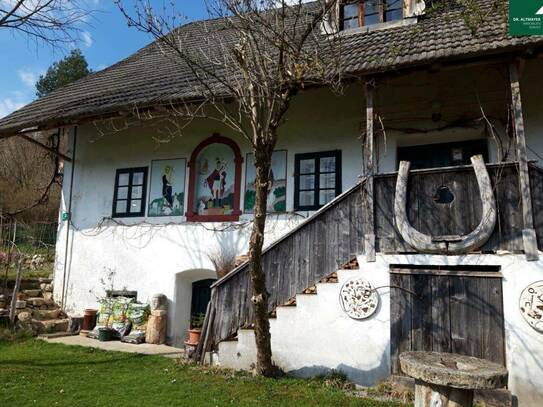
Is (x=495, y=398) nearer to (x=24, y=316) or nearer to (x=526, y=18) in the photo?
(x=526, y=18)

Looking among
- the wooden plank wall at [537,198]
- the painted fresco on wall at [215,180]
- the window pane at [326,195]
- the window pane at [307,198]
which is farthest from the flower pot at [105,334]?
the wooden plank wall at [537,198]

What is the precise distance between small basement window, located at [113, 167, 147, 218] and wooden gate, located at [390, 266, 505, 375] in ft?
22.3

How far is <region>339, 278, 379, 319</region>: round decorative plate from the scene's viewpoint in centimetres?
620

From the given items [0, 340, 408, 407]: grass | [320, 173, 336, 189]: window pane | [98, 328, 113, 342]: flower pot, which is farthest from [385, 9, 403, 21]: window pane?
[98, 328, 113, 342]: flower pot

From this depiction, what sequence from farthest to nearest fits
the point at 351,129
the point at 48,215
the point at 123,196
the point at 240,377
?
the point at 48,215 → the point at 123,196 → the point at 351,129 → the point at 240,377

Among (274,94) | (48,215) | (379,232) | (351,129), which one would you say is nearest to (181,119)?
(351,129)

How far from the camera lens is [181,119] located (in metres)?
10.5

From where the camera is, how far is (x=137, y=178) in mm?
11039

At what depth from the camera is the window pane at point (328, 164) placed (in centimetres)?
902

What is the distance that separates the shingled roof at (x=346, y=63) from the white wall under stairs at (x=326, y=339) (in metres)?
3.27

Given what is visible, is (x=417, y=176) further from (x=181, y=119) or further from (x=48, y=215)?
(x=48, y=215)

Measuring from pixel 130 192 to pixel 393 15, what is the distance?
7191 mm

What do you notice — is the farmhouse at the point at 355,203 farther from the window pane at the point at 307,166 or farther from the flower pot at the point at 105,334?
the flower pot at the point at 105,334

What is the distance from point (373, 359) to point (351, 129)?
4577mm
